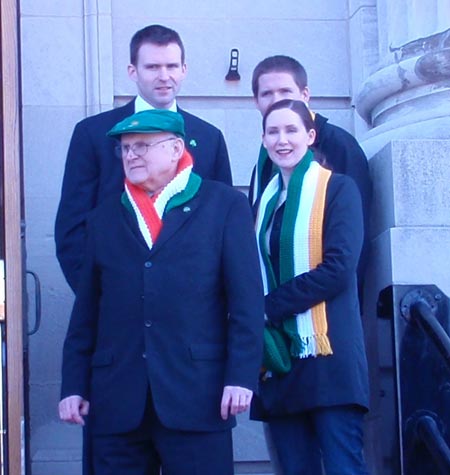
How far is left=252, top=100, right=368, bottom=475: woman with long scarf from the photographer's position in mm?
4875

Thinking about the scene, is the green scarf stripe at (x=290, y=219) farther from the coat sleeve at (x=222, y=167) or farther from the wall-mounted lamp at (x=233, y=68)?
the wall-mounted lamp at (x=233, y=68)

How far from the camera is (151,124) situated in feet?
15.6

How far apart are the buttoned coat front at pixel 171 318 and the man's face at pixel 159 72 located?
2.34ft

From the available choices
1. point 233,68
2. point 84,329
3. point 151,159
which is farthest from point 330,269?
point 233,68

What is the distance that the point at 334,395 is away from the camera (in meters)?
4.85

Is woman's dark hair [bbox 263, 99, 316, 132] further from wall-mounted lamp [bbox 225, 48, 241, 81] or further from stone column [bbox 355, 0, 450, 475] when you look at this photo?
wall-mounted lamp [bbox 225, 48, 241, 81]

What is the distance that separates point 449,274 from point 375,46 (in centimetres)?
163

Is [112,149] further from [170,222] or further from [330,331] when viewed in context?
[330,331]

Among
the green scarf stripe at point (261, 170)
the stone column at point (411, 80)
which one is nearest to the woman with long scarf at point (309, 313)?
the green scarf stripe at point (261, 170)

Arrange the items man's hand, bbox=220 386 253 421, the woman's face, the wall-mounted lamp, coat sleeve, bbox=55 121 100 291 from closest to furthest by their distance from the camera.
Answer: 1. man's hand, bbox=220 386 253 421
2. the woman's face
3. coat sleeve, bbox=55 121 100 291
4. the wall-mounted lamp

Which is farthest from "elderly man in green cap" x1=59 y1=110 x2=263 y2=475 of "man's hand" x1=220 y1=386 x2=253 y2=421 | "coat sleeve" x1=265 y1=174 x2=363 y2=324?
"coat sleeve" x1=265 y1=174 x2=363 y2=324

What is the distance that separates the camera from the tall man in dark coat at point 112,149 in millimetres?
5305

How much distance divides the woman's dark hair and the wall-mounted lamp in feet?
5.32

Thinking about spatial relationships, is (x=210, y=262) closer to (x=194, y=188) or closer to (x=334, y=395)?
(x=194, y=188)
